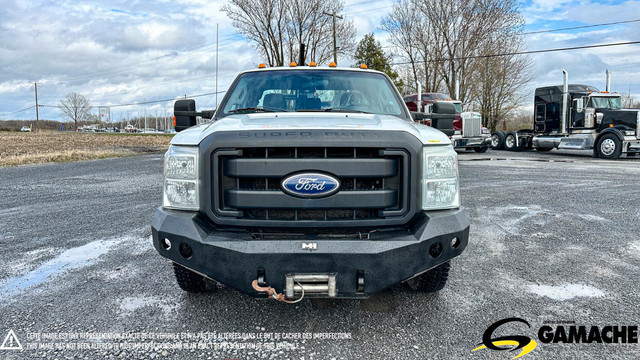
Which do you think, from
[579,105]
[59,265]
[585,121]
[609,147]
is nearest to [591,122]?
[585,121]

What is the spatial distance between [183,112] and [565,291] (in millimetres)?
3645

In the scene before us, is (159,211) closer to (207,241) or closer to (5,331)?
(207,241)

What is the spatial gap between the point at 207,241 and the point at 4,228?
14.7 ft

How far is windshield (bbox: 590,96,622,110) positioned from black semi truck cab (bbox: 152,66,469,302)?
17.6 meters

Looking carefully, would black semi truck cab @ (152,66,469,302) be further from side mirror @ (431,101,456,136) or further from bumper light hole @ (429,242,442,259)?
side mirror @ (431,101,456,136)

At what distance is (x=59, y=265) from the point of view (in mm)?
3969

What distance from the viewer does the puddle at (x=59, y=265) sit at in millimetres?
3441

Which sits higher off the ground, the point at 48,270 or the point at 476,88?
the point at 476,88


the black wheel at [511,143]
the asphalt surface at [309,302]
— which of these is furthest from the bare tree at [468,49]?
the asphalt surface at [309,302]

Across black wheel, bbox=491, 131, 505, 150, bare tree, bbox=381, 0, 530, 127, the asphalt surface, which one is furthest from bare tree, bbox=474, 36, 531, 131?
the asphalt surface

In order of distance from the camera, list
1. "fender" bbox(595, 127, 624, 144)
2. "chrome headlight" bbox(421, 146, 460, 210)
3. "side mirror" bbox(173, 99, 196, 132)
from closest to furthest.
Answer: "chrome headlight" bbox(421, 146, 460, 210)
"side mirror" bbox(173, 99, 196, 132)
"fender" bbox(595, 127, 624, 144)

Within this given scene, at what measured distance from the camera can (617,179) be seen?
998 cm

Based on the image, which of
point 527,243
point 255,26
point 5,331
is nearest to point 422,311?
point 527,243

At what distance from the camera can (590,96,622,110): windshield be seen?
1681cm
